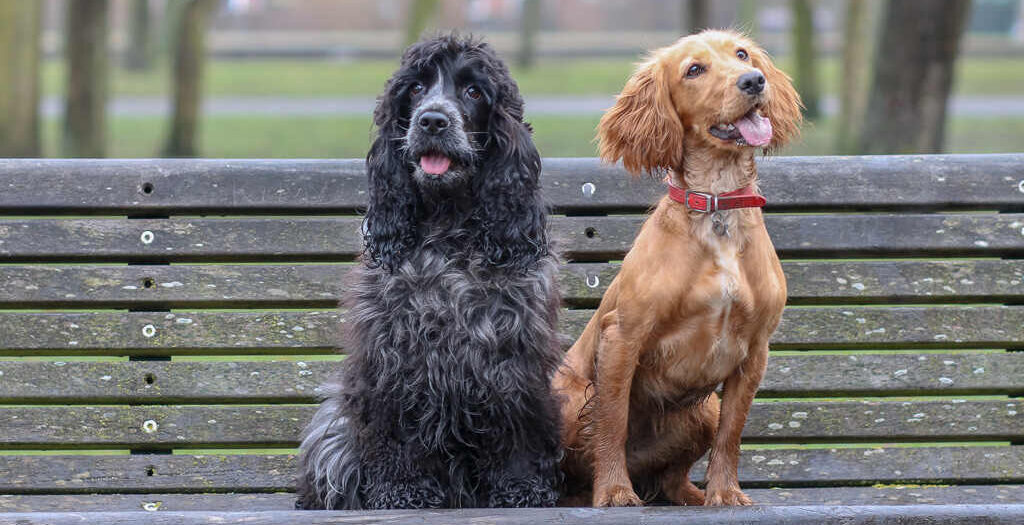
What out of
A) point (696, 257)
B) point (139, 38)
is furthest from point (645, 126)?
point (139, 38)

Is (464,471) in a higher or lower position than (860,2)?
lower

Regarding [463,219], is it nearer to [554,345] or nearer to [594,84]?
[554,345]

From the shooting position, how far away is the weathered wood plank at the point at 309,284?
380 cm

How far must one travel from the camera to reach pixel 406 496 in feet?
11.0

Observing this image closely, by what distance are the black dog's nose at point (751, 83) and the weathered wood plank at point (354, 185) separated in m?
0.78

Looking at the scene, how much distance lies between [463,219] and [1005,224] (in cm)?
174

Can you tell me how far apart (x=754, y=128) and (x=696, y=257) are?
1.20 feet

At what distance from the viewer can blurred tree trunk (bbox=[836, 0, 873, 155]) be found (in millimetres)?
13062

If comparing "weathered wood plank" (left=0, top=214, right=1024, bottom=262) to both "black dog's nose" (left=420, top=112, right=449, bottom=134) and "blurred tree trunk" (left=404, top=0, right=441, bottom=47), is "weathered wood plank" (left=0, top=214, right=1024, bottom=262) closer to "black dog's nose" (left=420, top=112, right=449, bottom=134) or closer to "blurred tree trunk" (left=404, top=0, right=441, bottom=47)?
"black dog's nose" (left=420, top=112, right=449, bottom=134)

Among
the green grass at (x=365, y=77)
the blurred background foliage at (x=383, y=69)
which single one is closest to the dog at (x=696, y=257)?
the blurred background foliage at (x=383, y=69)

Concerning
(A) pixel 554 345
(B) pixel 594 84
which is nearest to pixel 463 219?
(A) pixel 554 345

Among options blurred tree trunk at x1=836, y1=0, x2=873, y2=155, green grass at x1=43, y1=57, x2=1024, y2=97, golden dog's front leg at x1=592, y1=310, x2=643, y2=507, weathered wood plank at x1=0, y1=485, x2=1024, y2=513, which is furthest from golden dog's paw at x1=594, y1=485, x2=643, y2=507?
green grass at x1=43, y1=57, x2=1024, y2=97

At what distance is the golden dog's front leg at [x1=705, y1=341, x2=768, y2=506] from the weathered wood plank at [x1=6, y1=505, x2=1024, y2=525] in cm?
47

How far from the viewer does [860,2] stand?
45.7 feet
